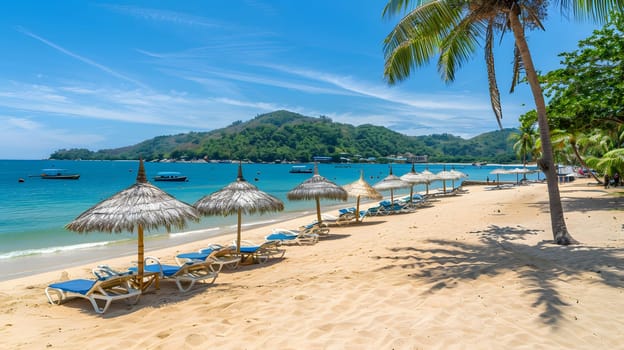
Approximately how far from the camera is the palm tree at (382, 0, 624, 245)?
7.22 meters

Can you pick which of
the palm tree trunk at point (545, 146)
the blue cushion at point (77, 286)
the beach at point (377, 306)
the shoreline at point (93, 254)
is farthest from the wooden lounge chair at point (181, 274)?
the palm tree trunk at point (545, 146)

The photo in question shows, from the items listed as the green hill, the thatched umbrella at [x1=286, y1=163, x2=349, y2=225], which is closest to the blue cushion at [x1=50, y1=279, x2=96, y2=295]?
the thatched umbrella at [x1=286, y1=163, x2=349, y2=225]

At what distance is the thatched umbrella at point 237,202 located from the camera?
7.54 meters

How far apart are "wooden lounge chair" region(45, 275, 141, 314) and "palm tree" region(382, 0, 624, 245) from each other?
6.82 m

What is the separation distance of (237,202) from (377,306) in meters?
4.05

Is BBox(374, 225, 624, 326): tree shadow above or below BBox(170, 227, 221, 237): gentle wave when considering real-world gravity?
above

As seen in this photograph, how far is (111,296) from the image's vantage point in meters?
4.83

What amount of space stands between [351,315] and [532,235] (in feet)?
21.4

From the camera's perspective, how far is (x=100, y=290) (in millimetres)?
4926

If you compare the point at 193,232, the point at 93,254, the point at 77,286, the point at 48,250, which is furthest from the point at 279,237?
the point at 48,250

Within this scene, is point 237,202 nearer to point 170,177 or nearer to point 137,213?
point 137,213

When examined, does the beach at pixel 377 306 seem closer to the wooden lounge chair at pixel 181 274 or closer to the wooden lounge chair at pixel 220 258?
the wooden lounge chair at pixel 181 274

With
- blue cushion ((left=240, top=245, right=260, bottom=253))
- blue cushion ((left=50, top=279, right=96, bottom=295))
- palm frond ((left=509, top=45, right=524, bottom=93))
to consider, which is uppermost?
palm frond ((left=509, top=45, right=524, bottom=93))

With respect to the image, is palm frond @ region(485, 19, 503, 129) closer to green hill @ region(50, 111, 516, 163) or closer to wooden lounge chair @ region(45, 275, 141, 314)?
wooden lounge chair @ region(45, 275, 141, 314)
